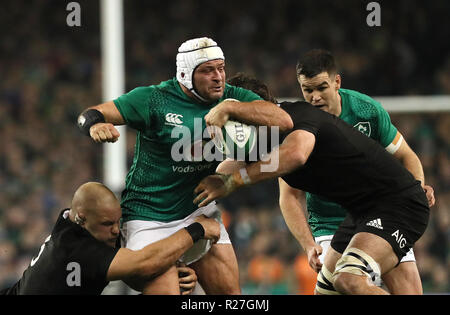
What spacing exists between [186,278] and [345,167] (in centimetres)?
109

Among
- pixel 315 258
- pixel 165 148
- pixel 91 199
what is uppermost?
pixel 165 148

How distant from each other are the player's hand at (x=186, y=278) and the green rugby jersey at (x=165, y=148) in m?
0.29

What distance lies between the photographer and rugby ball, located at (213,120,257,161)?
3.76 m

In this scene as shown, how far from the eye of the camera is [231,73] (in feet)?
33.9

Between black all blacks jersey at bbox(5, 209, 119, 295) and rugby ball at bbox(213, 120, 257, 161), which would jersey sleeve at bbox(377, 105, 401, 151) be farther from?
black all blacks jersey at bbox(5, 209, 119, 295)

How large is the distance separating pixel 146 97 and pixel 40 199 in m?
5.71

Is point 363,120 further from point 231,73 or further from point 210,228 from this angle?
point 231,73

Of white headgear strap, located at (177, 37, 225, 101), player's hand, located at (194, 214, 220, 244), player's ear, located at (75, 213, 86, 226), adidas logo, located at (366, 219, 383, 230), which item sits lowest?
player's hand, located at (194, 214, 220, 244)

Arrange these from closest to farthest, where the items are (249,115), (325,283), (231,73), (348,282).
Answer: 1. (348,282)
2. (249,115)
3. (325,283)
4. (231,73)

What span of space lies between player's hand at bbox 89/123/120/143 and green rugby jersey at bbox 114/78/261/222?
287 mm

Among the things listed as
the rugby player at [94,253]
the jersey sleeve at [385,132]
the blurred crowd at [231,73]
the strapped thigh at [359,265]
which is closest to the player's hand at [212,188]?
the rugby player at [94,253]

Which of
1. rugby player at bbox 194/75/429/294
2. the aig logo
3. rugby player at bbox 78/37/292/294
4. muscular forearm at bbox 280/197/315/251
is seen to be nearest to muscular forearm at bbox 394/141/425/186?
rugby player at bbox 194/75/429/294

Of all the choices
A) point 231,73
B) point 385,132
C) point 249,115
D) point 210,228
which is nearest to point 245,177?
point 249,115
